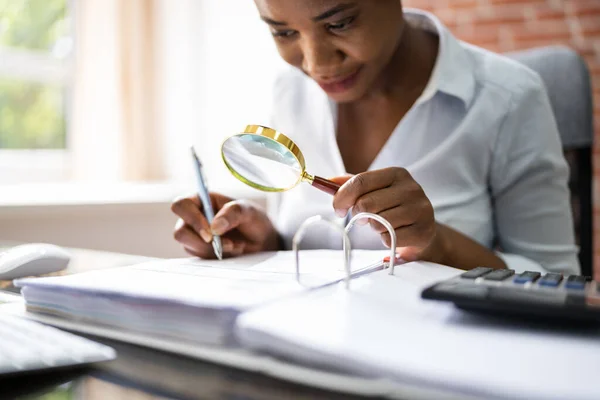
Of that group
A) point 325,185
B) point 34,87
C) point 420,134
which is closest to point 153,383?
point 325,185

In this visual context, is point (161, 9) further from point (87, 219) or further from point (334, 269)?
point (334, 269)

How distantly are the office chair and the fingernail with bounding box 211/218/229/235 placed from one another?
793 millimetres

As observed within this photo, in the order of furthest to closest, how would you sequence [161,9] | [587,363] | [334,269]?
1. [161,9]
2. [334,269]
3. [587,363]

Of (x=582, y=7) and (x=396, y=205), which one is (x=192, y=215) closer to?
(x=396, y=205)

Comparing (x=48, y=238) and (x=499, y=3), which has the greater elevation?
(x=499, y=3)

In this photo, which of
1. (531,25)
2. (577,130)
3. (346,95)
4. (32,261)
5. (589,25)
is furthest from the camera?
(531,25)

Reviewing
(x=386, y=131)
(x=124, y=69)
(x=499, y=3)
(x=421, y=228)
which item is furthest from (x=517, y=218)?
(x=124, y=69)

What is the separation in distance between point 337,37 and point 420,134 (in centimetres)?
27

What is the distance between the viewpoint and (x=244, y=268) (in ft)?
2.24

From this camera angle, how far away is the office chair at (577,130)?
1271 mm

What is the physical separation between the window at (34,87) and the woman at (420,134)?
4.23ft

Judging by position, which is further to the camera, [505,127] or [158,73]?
[158,73]

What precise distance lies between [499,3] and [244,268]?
199 centimetres

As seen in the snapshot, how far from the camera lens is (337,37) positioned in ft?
3.05
